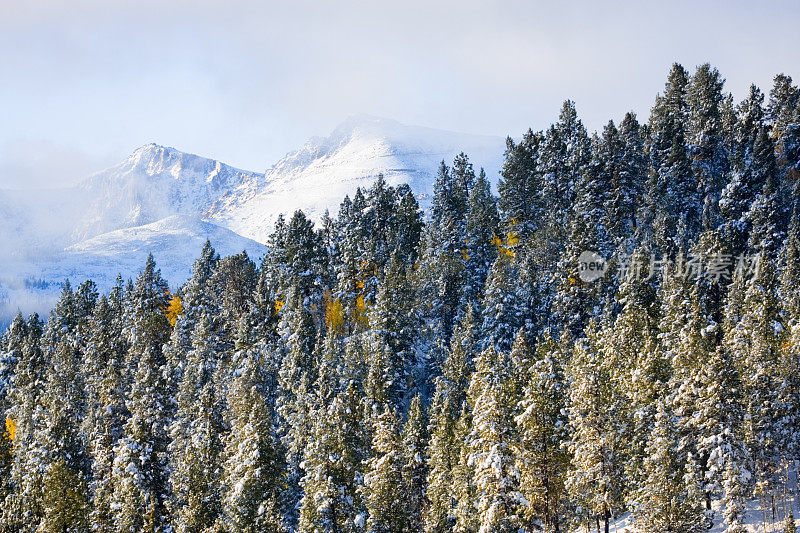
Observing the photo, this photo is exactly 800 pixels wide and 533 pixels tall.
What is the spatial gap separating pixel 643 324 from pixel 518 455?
74.5ft

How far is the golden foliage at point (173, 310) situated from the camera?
299ft

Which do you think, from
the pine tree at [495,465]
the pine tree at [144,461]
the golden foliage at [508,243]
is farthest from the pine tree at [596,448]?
the golden foliage at [508,243]

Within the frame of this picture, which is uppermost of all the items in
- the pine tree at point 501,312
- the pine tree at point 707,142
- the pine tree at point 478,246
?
the pine tree at point 707,142

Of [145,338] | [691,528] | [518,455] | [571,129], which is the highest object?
[571,129]

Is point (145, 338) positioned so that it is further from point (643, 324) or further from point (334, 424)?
point (643, 324)

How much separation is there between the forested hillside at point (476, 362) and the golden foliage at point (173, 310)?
0.98m

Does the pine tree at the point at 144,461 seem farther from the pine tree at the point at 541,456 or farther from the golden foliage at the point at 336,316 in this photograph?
the pine tree at the point at 541,456

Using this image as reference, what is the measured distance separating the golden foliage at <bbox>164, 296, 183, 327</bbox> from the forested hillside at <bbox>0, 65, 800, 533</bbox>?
0.98m

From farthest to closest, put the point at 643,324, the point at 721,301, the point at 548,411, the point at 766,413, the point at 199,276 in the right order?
1. the point at 199,276
2. the point at 721,301
3. the point at 643,324
4. the point at 766,413
5. the point at 548,411

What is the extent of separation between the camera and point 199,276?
3551 inches

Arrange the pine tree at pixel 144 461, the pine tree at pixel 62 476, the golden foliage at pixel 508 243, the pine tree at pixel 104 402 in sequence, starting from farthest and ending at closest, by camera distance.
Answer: the golden foliage at pixel 508 243 → the pine tree at pixel 104 402 → the pine tree at pixel 62 476 → the pine tree at pixel 144 461

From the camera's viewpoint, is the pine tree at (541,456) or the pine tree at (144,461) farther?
the pine tree at (144,461)

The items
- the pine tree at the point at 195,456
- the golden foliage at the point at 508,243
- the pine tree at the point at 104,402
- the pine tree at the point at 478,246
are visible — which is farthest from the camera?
the golden foliage at the point at 508,243

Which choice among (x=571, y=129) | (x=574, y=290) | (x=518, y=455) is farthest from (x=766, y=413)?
(x=571, y=129)
